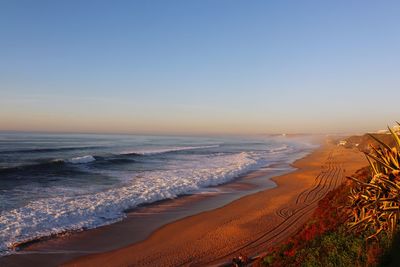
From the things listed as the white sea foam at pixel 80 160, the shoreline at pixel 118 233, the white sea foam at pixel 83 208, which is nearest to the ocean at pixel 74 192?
the white sea foam at pixel 83 208

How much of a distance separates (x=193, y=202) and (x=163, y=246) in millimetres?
6449

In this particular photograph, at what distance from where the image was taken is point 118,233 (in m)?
12.4

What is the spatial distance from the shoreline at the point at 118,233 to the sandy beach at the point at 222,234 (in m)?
0.47

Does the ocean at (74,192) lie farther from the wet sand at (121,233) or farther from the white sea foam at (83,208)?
the wet sand at (121,233)

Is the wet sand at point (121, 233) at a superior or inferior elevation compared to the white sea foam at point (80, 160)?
inferior

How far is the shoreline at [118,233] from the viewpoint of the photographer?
396 inches

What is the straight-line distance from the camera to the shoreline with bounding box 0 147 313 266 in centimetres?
1005

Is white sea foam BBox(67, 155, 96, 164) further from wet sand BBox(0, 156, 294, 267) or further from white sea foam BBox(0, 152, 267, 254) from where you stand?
wet sand BBox(0, 156, 294, 267)

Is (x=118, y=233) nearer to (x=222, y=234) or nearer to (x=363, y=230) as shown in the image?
(x=222, y=234)

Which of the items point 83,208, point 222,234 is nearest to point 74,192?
point 83,208

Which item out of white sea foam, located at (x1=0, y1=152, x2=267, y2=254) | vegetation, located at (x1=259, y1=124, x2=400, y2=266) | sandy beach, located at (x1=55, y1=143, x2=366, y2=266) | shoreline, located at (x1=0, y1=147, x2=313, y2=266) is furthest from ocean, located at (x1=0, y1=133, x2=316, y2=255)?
vegetation, located at (x1=259, y1=124, x2=400, y2=266)

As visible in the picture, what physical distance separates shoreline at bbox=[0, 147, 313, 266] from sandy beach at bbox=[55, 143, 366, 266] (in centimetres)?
47

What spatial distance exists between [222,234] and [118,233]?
12.3 feet

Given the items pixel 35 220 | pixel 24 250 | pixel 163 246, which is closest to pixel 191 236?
pixel 163 246
